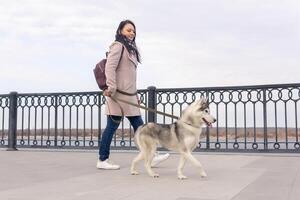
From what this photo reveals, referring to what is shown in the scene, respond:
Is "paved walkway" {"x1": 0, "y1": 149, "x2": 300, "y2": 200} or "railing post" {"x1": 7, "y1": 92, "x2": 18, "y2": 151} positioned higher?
"railing post" {"x1": 7, "y1": 92, "x2": 18, "y2": 151}

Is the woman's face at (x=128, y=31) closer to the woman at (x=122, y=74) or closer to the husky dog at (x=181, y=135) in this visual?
the woman at (x=122, y=74)

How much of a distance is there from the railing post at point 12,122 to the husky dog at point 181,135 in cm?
664

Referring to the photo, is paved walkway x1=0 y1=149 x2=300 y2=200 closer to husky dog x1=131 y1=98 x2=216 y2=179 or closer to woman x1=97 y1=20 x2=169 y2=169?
husky dog x1=131 y1=98 x2=216 y2=179

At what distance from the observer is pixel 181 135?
5902 mm

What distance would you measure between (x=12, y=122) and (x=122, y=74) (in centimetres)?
625

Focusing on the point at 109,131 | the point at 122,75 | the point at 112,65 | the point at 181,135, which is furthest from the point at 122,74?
the point at 181,135

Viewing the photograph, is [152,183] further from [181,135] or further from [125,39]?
[125,39]

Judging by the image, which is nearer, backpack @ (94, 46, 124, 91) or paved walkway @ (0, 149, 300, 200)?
paved walkway @ (0, 149, 300, 200)

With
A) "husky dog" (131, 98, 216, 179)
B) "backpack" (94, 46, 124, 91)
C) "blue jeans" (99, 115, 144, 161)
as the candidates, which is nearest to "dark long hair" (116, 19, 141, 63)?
"backpack" (94, 46, 124, 91)

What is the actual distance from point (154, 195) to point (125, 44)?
9.59ft

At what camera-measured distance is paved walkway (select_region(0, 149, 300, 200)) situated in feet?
14.7

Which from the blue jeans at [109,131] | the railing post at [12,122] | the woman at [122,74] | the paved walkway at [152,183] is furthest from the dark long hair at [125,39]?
the railing post at [12,122]

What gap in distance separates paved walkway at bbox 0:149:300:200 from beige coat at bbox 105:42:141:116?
2.95ft

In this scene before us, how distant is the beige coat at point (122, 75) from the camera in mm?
6707
